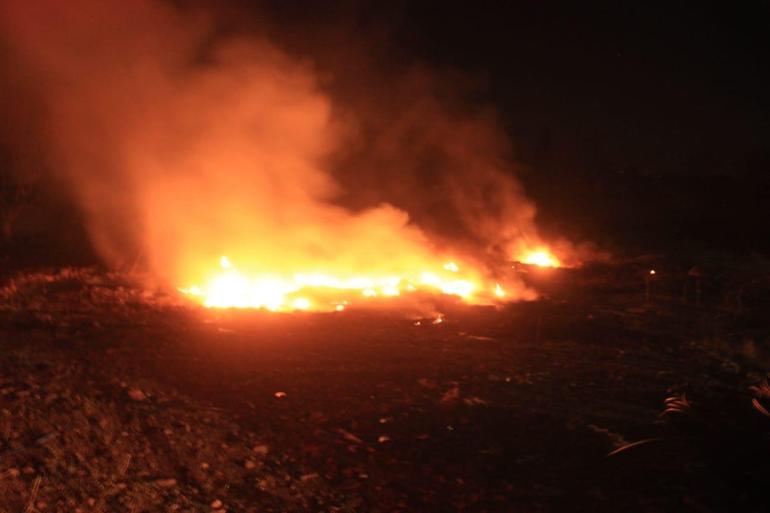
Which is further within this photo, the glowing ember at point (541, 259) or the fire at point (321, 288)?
the glowing ember at point (541, 259)

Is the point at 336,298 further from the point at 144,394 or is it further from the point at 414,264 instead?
the point at 144,394

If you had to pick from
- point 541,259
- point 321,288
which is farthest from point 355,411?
point 541,259

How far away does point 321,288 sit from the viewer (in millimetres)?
11867

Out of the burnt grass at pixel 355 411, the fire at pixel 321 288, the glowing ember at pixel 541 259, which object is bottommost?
the burnt grass at pixel 355 411

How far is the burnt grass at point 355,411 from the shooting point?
419cm

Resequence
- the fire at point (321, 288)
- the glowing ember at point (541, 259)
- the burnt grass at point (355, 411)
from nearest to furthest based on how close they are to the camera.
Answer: the burnt grass at point (355, 411) < the fire at point (321, 288) < the glowing ember at point (541, 259)

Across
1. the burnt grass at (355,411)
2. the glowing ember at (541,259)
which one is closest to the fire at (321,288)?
the burnt grass at (355,411)

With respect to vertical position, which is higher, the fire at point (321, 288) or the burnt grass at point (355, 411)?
Answer: the fire at point (321, 288)

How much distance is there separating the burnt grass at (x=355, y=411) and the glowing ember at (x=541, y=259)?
8268mm

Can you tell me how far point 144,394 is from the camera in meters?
5.54

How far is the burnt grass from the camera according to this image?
13.8ft

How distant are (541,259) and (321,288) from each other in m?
8.83

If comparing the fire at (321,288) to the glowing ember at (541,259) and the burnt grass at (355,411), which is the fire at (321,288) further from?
the glowing ember at (541,259)

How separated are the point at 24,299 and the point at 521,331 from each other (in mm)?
6817
